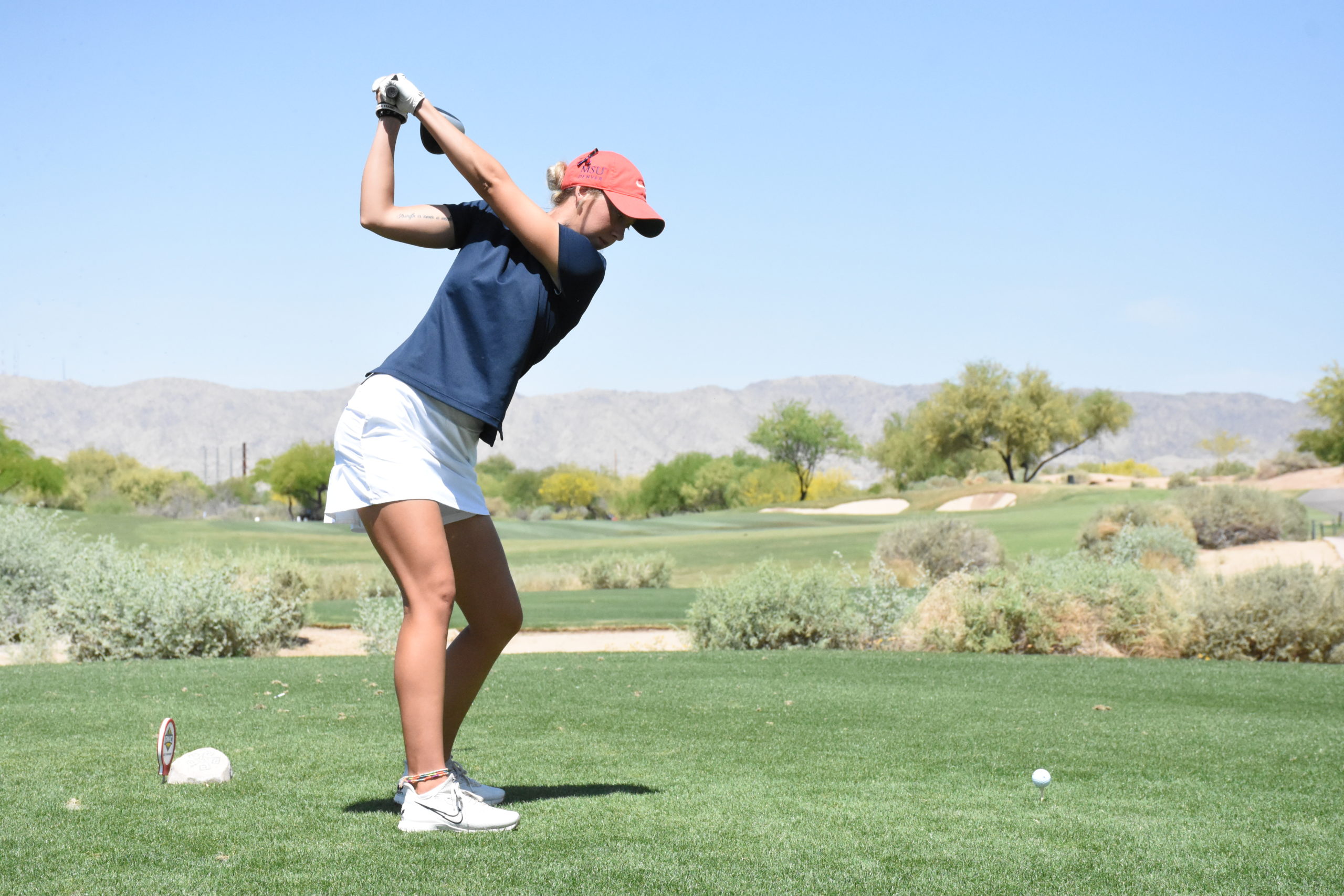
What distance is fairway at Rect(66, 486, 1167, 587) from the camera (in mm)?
29766

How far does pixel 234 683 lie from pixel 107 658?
448cm

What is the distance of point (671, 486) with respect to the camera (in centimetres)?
8506

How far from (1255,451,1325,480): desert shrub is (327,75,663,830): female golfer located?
2293 inches

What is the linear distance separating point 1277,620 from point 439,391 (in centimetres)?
1007

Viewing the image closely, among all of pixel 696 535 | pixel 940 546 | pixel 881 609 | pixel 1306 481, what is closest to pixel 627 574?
pixel 940 546

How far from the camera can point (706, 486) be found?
271 ft

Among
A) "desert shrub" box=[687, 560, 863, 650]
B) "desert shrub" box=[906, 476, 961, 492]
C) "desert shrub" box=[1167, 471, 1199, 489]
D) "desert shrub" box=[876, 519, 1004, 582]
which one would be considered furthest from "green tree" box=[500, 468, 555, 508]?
"desert shrub" box=[687, 560, 863, 650]

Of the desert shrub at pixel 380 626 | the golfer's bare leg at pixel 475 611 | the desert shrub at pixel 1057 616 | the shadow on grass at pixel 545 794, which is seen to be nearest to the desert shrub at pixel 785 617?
the desert shrub at pixel 1057 616

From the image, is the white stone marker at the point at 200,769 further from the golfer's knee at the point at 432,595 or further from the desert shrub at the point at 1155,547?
the desert shrub at the point at 1155,547

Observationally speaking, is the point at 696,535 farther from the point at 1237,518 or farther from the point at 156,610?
the point at 156,610

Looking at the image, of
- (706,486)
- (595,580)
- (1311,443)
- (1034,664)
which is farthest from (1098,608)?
(706,486)

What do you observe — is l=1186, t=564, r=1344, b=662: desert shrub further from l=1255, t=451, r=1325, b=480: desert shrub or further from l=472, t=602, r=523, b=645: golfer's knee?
l=1255, t=451, r=1325, b=480: desert shrub

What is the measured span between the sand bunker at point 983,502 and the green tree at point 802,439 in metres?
29.6

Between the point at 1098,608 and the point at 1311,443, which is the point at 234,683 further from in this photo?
the point at 1311,443
